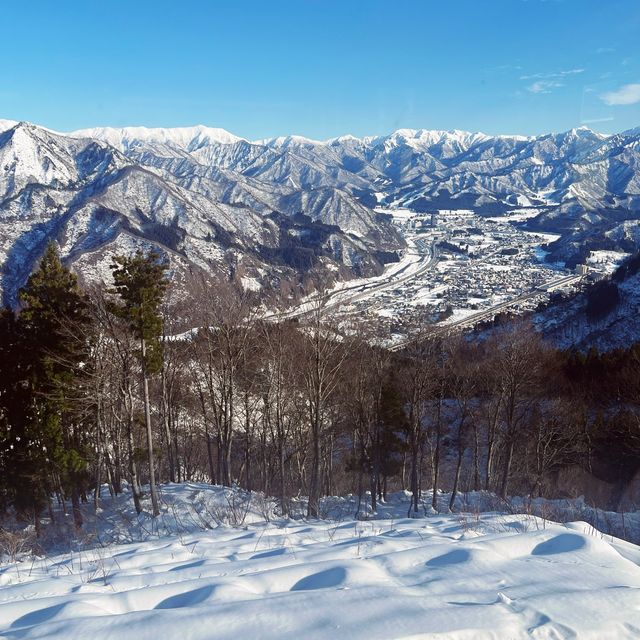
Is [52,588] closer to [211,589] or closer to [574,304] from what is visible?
[211,589]

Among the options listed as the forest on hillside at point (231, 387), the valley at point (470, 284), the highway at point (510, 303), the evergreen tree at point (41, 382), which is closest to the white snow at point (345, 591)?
the forest on hillside at point (231, 387)

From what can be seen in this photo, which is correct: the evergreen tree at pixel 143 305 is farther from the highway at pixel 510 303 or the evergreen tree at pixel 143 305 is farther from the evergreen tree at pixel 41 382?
the highway at pixel 510 303

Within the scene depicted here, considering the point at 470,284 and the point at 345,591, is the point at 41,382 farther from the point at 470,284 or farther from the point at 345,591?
the point at 470,284

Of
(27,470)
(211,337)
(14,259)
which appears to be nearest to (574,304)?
(211,337)

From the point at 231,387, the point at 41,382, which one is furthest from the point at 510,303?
the point at 41,382

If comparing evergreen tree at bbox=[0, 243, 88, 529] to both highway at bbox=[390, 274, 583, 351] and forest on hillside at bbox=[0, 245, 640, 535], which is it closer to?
forest on hillside at bbox=[0, 245, 640, 535]
